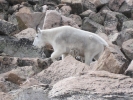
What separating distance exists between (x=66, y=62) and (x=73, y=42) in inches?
141

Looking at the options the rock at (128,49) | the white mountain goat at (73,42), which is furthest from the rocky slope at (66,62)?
the white mountain goat at (73,42)

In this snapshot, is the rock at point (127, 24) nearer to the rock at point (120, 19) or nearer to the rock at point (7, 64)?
the rock at point (120, 19)

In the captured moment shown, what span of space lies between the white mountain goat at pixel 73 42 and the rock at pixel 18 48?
3.27m

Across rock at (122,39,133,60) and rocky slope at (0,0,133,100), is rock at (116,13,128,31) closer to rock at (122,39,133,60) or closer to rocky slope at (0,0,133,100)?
rocky slope at (0,0,133,100)

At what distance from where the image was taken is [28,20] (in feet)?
69.9

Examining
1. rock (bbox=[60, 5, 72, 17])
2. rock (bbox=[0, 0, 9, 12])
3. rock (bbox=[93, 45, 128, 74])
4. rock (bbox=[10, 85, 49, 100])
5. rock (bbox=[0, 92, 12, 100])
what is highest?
rock (bbox=[93, 45, 128, 74])

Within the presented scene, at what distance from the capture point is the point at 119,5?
26.1 m

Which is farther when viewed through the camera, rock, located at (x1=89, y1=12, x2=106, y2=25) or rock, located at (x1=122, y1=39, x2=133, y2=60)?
rock, located at (x1=89, y1=12, x2=106, y2=25)

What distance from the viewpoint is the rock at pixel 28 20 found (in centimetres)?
→ 2085

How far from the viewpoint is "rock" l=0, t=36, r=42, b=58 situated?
1582cm

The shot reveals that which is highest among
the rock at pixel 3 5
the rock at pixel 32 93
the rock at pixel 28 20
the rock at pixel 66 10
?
the rock at pixel 32 93

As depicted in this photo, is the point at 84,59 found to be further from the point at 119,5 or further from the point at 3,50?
the point at 119,5

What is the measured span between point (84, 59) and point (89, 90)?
20.2ft

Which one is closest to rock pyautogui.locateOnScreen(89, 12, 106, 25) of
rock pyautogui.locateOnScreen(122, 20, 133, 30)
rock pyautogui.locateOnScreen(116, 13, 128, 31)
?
rock pyautogui.locateOnScreen(116, 13, 128, 31)
